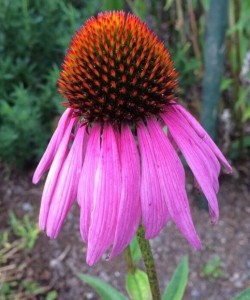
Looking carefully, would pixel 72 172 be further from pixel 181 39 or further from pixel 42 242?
pixel 181 39

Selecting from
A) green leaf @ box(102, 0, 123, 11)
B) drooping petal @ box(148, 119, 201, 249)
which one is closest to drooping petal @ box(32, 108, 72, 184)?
drooping petal @ box(148, 119, 201, 249)

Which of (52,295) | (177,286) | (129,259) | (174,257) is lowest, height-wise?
(174,257)

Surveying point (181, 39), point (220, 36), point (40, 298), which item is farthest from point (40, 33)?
point (40, 298)

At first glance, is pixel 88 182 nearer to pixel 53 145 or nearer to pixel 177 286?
pixel 53 145

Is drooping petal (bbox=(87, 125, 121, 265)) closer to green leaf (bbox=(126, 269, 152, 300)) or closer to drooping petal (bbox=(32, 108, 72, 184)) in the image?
drooping petal (bbox=(32, 108, 72, 184))

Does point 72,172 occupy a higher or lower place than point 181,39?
higher

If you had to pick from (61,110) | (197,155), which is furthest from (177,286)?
(61,110)

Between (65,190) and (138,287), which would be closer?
(65,190)
